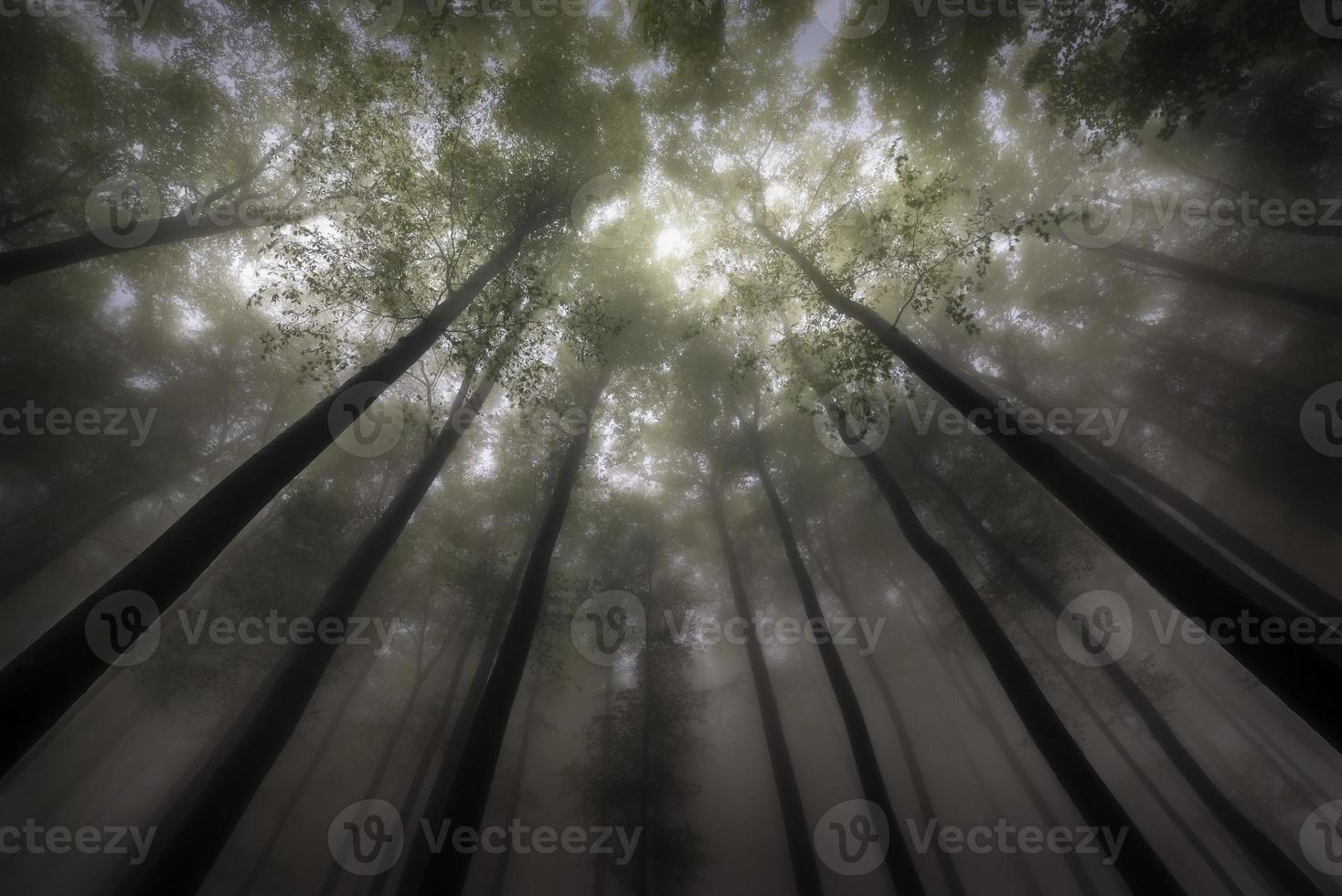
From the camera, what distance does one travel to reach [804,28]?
37.4 feet

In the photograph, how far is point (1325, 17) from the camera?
8484 millimetres

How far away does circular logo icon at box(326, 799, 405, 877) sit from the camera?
18.7 m

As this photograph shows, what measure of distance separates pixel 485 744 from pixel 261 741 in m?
2.89

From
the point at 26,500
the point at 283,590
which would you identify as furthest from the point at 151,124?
the point at 283,590

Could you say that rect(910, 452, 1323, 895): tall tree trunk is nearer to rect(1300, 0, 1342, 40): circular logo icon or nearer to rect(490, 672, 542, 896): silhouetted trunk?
rect(1300, 0, 1342, 40): circular logo icon

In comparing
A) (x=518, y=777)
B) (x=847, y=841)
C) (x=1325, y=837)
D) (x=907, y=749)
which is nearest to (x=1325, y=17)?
(x=907, y=749)

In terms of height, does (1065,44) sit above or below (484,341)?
above

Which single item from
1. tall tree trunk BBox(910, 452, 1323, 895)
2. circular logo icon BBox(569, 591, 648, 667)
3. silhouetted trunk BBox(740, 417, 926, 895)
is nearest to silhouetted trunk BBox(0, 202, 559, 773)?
silhouetted trunk BBox(740, 417, 926, 895)

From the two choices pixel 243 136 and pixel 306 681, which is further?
pixel 243 136

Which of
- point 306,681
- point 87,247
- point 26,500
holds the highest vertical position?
point 26,500

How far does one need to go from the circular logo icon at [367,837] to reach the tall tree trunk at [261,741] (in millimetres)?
12152

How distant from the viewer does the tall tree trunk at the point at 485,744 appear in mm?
4992

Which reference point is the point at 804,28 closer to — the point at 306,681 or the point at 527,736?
the point at 306,681

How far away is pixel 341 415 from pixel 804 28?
13848 mm
